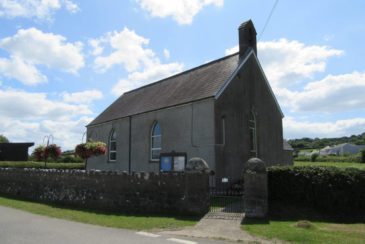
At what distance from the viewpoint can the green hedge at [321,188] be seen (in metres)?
14.2

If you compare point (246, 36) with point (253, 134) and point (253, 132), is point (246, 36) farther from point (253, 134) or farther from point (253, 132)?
point (253, 134)

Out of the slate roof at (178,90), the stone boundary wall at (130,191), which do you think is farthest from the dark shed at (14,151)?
the stone boundary wall at (130,191)

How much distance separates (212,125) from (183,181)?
7.18 m

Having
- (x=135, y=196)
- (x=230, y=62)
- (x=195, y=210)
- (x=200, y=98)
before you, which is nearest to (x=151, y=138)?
(x=200, y=98)

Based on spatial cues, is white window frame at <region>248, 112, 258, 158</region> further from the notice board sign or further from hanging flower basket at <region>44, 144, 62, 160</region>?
hanging flower basket at <region>44, 144, 62, 160</region>

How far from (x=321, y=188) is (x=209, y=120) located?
26.9ft

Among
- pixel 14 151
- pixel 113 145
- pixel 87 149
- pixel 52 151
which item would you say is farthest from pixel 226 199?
pixel 14 151

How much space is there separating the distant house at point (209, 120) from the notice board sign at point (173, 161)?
25 cm

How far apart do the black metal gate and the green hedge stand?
182 centimetres

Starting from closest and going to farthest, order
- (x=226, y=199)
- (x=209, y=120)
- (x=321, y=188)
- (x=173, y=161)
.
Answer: (x=321, y=188) → (x=226, y=199) → (x=209, y=120) → (x=173, y=161)

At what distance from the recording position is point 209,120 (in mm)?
21109

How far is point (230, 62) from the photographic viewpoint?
2480 cm

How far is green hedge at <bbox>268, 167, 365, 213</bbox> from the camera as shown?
14211 millimetres

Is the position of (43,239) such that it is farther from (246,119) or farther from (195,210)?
(246,119)
